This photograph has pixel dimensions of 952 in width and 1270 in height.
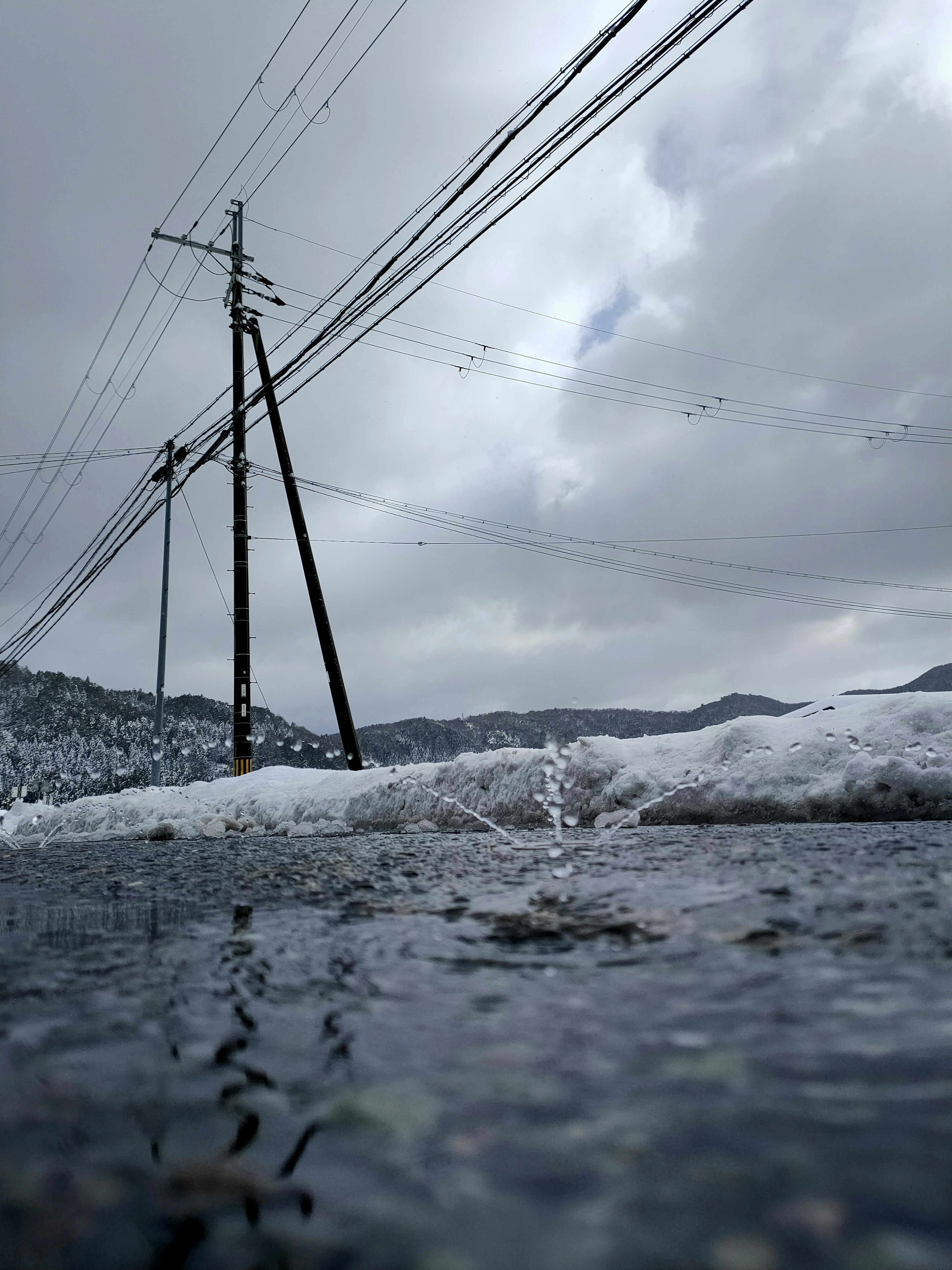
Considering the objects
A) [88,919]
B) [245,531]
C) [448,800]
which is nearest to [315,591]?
[245,531]

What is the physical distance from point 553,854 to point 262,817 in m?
6.84

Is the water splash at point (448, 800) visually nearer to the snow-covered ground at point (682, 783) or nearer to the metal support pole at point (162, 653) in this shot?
the snow-covered ground at point (682, 783)

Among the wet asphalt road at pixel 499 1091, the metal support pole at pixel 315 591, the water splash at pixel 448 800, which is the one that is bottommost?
the water splash at pixel 448 800

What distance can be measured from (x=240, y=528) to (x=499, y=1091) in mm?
15976

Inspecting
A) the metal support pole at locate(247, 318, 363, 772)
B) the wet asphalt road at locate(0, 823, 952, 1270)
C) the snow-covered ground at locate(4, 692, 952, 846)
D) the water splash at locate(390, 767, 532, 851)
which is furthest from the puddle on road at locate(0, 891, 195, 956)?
the metal support pole at locate(247, 318, 363, 772)

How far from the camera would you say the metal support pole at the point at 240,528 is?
47.8 feet

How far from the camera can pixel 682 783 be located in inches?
257

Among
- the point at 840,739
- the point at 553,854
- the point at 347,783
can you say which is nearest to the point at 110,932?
the point at 553,854

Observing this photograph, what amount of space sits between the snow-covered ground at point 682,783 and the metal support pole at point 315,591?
9.65ft

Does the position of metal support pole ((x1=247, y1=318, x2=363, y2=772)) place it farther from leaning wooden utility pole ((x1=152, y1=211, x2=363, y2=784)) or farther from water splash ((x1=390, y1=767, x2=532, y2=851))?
water splash ((x1=390, y1=767, x2=532, y2=851))

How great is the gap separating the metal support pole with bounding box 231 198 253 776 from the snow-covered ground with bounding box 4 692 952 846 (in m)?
3.99

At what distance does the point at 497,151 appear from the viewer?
8023 millimetres

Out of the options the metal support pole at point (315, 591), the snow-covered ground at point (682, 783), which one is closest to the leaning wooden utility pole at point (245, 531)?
the metal support pole at point (315, 591)

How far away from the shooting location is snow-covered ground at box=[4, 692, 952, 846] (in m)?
5.76
